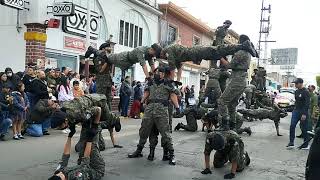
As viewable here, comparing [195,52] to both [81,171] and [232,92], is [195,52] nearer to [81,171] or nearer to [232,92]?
[232,92]

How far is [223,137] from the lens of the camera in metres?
7.19

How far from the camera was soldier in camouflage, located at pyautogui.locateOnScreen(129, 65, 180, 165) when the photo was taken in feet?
27.0

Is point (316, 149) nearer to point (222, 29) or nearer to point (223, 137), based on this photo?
point (223, 137)

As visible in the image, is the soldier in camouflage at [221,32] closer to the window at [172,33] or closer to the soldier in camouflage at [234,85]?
the soldier in camouflage at [234,85]

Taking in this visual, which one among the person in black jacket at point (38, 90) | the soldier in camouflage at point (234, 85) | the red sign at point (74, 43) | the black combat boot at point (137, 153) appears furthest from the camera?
the red sign at point (74, 43)

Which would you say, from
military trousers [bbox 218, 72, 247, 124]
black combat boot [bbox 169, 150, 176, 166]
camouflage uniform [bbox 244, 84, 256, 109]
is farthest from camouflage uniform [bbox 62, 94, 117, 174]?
camouflage uniform [bbox 244, 84, 256, 109]

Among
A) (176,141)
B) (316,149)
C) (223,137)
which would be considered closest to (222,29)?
(176,141)

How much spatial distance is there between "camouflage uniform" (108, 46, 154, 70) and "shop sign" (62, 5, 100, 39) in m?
6.92

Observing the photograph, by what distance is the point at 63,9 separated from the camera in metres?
13.9

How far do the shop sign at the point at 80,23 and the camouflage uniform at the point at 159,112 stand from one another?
309 inches

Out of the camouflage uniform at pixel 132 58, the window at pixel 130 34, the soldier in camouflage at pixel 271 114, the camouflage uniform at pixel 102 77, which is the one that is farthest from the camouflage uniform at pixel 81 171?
the window at pixel 130 34

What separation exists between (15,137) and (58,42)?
5.58 meters

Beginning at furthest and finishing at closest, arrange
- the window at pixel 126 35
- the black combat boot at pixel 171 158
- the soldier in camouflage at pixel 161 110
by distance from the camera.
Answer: the window at pixel 126 35
the soldier in camouflage at pixel 161 110
the black combat boot at pixel 171 158

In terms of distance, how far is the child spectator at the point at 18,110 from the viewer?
10.4 meters
